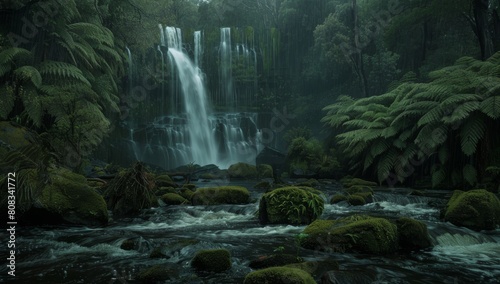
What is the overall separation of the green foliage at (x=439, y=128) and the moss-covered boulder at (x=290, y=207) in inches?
229

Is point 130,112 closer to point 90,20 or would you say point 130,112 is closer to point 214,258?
point 90,20

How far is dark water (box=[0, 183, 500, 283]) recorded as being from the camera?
428 cm

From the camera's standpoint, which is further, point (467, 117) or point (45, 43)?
point (45, 43)

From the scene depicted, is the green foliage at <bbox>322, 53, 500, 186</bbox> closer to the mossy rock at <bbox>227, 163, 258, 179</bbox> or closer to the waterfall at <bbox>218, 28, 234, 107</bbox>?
the mossy rock at <bbox>227, 163, 258, 179</bbox>

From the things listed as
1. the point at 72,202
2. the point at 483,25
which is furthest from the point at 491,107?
the point at 72,202

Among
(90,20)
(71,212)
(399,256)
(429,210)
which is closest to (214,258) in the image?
(399,256)

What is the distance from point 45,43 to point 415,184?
1431 cm

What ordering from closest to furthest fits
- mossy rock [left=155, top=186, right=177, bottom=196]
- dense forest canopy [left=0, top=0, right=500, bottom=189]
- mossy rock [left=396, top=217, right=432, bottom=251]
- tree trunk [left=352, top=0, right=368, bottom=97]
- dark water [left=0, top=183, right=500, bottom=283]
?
dark water [left=0, top=183, right=500, bottom=283] < mossy rock [left=396, top=217, right=432, bottom=251] < mossy rock [left=155, top=186, right=177, bottom=196] < dense forest canopy [left=0, top=0, right=500, bottom=189] < tree trunk [left=352, top=0, right=368, bottom=97]

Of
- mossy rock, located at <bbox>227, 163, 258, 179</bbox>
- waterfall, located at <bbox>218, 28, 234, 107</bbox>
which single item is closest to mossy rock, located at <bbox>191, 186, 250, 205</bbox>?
mossy rock, located at <bbox>227, 163, 258, 179</bbox>

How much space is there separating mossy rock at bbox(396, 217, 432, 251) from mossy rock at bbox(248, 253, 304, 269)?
1.80 meters

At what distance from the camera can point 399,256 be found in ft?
16.7

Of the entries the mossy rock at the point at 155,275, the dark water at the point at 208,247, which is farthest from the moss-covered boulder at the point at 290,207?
the mossy rock at the point at 155,275

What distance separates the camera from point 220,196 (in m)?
9.71

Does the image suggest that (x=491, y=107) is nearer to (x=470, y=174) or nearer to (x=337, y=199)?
(x=470, y=174)
